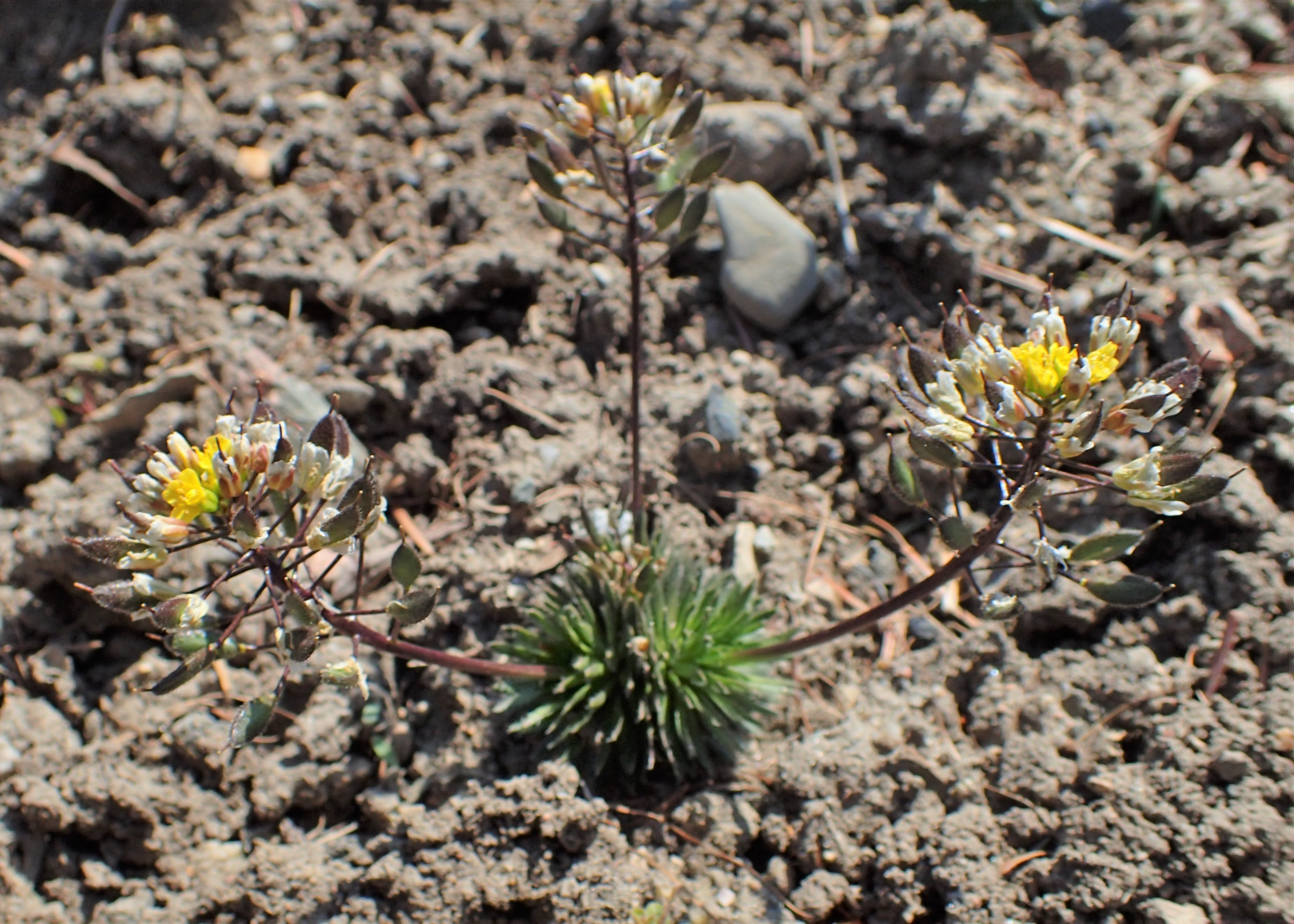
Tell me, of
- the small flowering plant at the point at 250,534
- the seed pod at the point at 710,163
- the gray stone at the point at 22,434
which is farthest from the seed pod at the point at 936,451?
the gray stone at the point at 22,434

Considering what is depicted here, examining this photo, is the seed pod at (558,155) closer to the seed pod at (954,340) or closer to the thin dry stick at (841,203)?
the seed pod at (954,340)

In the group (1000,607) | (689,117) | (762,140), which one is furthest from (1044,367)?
(762,140)

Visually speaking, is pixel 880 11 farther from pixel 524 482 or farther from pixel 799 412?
pixel 524 482

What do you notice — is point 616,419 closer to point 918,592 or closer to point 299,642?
point 918,592

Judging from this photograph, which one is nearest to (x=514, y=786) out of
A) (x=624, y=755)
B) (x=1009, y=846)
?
(x=624, y=755)

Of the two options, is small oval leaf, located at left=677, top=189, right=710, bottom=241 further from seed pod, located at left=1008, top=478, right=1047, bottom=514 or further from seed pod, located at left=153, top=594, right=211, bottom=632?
seed pod, located at left=153, top=594, right=211, bottom=632

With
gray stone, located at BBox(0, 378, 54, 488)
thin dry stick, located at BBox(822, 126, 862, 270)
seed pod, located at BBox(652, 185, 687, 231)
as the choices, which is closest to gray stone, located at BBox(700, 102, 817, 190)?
thin dry stick, located at BBox(822, 126, 862, 270)
